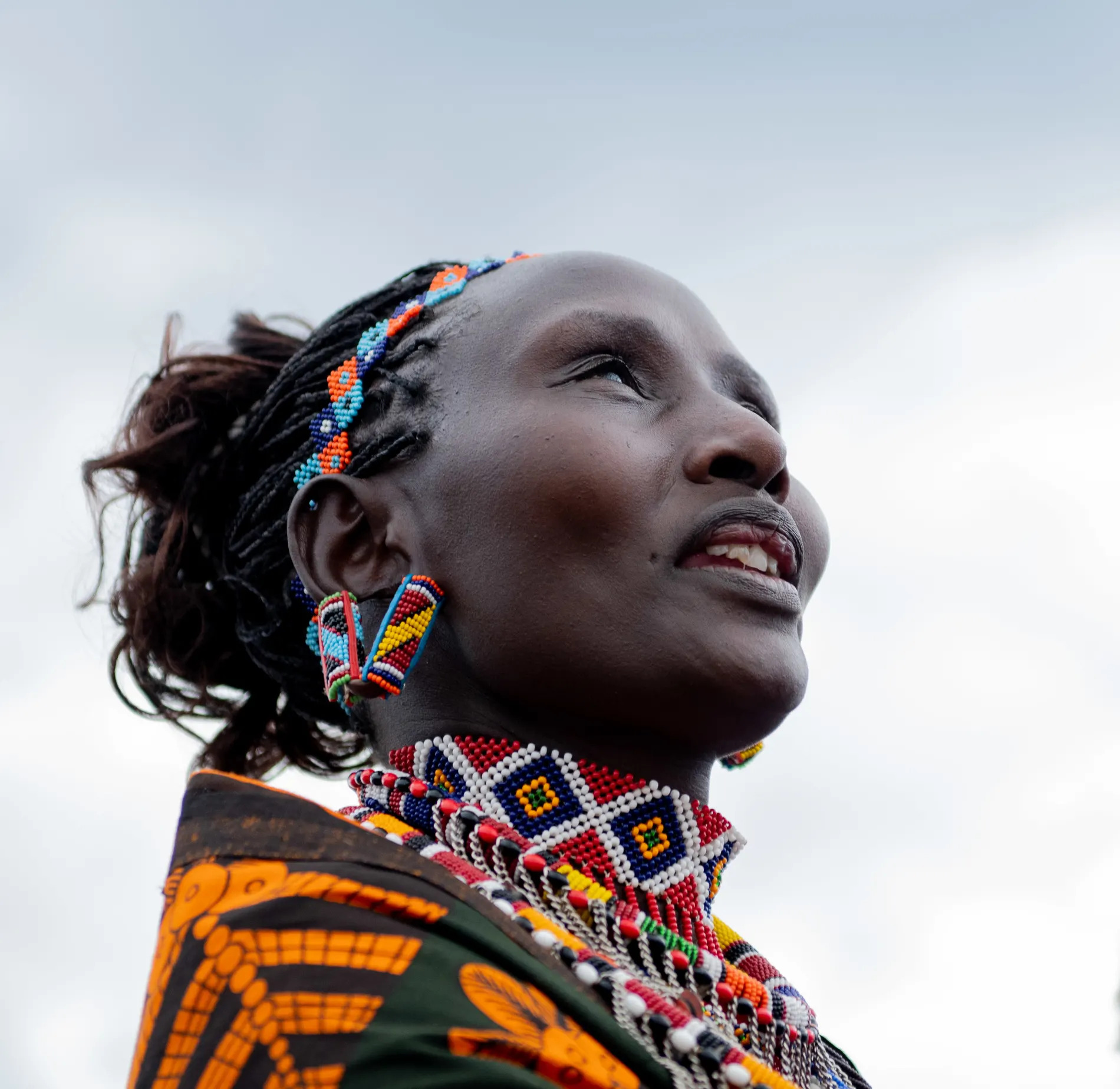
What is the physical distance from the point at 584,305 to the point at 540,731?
1045 millimetres

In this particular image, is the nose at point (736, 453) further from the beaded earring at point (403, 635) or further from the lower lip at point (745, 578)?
the beaded earring at point (403, 635)

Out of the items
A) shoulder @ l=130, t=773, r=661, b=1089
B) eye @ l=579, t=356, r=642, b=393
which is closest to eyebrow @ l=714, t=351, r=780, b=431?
eye @ l=579, t=356, r=642, b=393

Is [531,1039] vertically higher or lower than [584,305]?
lower

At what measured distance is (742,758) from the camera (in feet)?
12.6

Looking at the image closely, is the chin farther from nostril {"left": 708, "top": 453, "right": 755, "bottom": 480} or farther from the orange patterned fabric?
the orange patterned fabric

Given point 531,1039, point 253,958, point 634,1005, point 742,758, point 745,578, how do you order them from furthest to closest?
point 742,758
point 745,578
point 634,1005
point 253,958
point 531,1039

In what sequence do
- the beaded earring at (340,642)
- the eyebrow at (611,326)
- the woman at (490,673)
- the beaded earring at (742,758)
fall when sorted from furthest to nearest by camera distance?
the beaded earring at (742,758) < the eyebrow at (611,326) < the beaded earring at (340,642) < the woman at (490,673)

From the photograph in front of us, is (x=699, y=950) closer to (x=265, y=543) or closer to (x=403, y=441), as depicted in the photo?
(x=403, y=441)

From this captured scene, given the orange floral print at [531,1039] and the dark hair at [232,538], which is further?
the dark hair at [232,538]

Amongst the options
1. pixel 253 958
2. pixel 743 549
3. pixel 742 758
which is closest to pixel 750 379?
pixel 743 549

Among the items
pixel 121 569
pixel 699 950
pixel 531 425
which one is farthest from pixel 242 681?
pixel 699 950

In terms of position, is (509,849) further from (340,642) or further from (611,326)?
(611,326)

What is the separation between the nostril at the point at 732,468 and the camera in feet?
10.8

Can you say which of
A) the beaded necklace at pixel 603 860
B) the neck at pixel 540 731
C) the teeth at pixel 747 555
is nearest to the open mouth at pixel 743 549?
the teeth at pixel 747 555
